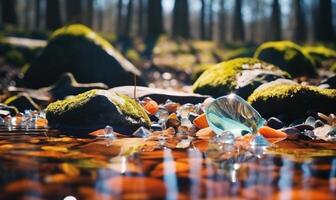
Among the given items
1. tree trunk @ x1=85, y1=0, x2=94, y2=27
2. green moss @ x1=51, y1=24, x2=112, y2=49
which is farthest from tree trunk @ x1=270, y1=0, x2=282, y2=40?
green moss @ x1=51, y1=24, x2=112, y2=49

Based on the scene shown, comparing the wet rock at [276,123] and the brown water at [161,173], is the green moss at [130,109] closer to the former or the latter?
the brown water at [161,173]

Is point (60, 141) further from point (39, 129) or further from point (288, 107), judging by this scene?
point (288, 107)

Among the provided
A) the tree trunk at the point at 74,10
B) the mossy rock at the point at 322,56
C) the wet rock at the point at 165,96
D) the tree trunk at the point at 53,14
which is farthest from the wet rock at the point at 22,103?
the tree trunk at the point at 74,10

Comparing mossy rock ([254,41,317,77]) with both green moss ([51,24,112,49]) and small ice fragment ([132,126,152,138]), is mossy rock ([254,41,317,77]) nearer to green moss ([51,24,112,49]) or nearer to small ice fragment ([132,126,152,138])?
green moss ([51,24,112,49])

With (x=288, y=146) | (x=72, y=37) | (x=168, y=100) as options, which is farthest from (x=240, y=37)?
(x=288, y=146)

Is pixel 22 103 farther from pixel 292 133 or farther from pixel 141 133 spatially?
pixel 292 133
